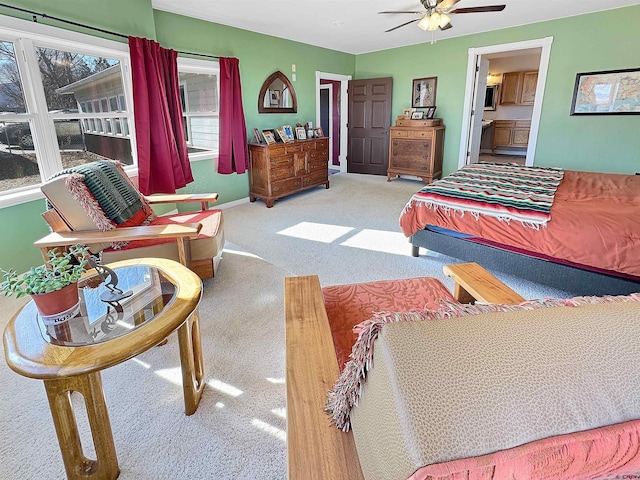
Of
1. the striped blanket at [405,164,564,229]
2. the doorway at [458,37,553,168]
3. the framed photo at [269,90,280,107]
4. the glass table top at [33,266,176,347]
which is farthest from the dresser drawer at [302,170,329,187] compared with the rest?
the glass table top at [33,266,176,347]

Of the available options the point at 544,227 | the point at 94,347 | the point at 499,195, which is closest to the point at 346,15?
the point at 499,195

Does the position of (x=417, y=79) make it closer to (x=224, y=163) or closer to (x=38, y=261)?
(x=224, y=163)

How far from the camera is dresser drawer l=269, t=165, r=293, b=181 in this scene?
4.87 metres

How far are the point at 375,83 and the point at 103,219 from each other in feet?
18.5

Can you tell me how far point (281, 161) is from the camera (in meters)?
4.96

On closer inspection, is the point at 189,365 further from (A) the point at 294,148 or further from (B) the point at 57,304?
(A) the point at 294,148

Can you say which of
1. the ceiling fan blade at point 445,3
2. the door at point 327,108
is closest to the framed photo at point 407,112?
the door at point 327,108

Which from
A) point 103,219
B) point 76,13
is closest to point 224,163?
point 76,13

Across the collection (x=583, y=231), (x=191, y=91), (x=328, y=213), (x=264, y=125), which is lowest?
(x=328, y=213)

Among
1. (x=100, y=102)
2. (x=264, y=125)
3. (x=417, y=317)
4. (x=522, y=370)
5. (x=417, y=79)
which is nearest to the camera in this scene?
(x=522, y=370)

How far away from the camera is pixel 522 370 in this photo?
51cm

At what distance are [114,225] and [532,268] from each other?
2.79 metres

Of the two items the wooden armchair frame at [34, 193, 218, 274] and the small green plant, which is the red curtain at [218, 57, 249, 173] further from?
the small green plant

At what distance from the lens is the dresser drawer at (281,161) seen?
484 cm
